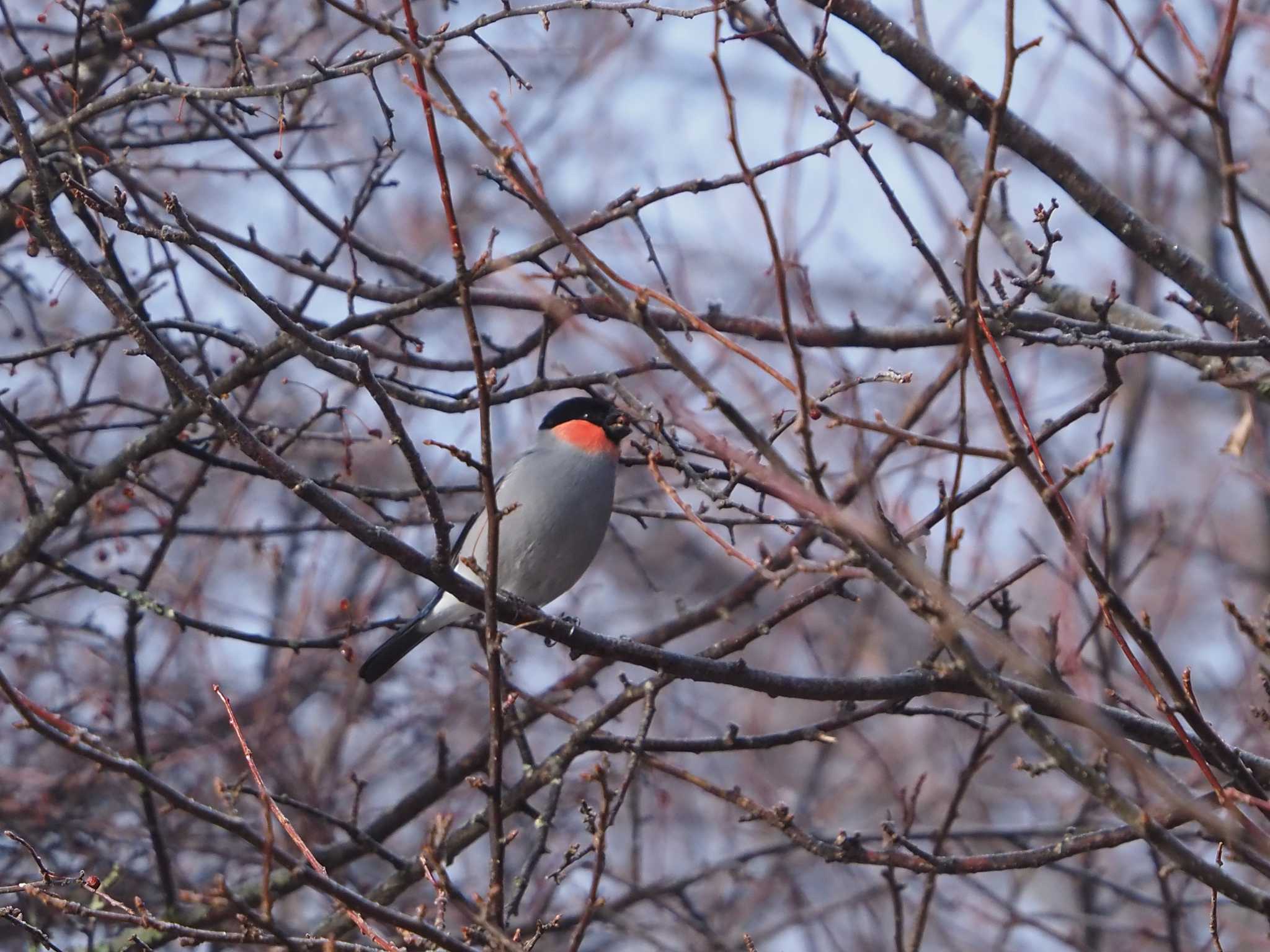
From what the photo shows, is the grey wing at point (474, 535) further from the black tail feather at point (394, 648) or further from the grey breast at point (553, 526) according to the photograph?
the black tail feather at point (394, 648)

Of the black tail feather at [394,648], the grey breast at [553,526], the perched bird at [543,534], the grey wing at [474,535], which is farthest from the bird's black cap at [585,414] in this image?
the black tail feather at [394,648]

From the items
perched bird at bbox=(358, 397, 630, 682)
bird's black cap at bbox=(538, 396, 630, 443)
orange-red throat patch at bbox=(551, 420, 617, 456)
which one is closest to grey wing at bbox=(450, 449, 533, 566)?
perched bird at bbox=(358, 397, 630, 682)

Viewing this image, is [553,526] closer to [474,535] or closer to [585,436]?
[474,535]

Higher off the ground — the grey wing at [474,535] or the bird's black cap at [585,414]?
the bird's black cap at [585,414]

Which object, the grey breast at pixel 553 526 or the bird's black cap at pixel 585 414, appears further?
the bird's black cap at pixel 585 414

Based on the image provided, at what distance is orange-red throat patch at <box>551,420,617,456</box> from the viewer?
4.92 metres

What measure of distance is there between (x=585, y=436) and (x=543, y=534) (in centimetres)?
56

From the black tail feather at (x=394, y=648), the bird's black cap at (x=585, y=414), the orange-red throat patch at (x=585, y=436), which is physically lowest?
the black tail feather at (x=394, y=648)

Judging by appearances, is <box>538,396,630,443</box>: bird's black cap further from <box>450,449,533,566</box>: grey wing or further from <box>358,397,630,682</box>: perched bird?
<box>450,449,533,566</box>: grey wing

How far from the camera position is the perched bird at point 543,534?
4625mm

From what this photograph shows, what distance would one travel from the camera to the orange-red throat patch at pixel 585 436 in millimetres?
4918

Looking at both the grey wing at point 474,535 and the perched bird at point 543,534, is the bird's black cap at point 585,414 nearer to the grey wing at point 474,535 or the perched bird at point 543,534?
the perched bird at point 543,534

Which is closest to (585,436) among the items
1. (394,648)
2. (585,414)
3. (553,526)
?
(585,414)

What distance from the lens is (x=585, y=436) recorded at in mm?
5043
